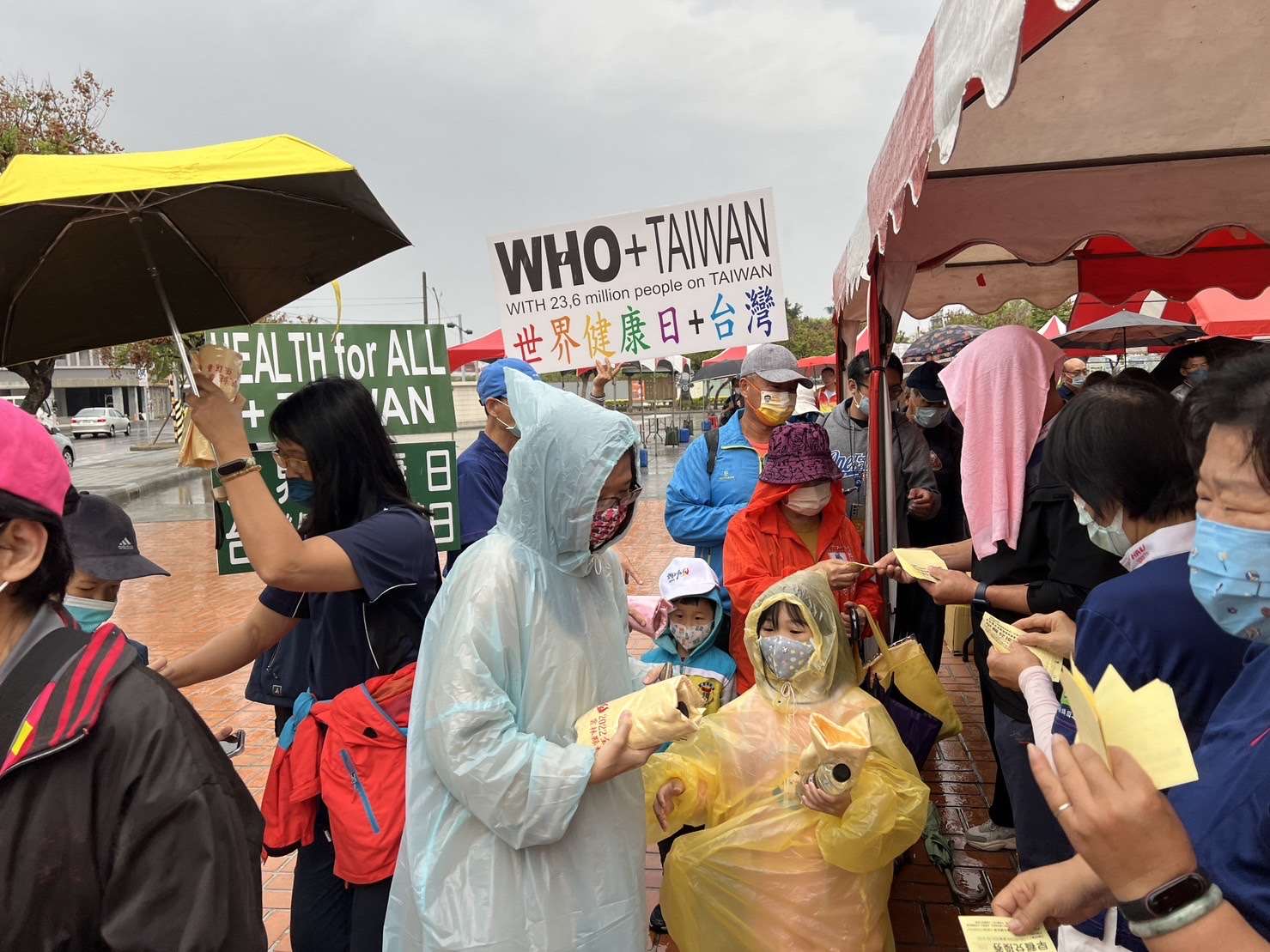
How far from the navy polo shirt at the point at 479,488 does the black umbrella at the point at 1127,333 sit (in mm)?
8284

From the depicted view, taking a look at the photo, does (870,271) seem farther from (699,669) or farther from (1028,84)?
(699,669)

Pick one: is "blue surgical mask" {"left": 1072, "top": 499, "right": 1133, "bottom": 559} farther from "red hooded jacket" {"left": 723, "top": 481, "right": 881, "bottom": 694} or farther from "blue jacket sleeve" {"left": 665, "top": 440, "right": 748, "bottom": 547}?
"blue jacket sleeve" {"left": 665, "top": 440, "right": 748, "bottom": 547}

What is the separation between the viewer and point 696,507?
153 inches

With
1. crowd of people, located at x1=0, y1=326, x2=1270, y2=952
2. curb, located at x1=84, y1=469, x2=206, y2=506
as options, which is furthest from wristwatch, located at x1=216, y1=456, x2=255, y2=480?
curb, located at x1=84, y1=469, x2=206, y2=506

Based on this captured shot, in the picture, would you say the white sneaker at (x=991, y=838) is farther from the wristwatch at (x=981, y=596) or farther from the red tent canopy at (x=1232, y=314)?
the red tent canopy at (x=1232, y=314)

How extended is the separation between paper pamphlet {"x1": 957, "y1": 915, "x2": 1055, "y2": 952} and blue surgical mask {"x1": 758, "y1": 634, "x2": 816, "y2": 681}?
1.33m

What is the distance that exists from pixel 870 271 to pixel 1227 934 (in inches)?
132

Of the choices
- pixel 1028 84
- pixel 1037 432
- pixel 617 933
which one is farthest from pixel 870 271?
pixel 617 933

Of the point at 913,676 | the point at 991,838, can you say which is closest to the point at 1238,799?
the point at 913,676

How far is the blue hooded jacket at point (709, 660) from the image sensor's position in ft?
10.5

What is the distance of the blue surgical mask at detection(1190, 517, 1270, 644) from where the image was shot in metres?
1.25

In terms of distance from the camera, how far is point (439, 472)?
10.8ft

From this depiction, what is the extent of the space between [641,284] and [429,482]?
1.60m

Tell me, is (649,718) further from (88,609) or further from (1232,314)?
(1232,314)
